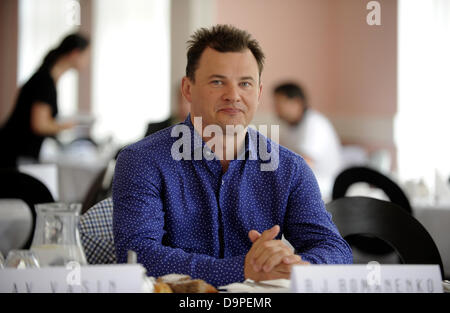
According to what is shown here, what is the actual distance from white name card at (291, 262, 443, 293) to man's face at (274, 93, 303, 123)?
11.7 ft

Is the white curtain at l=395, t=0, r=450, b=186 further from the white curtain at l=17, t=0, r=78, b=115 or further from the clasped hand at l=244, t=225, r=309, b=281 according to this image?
the white curtain at l=17, t=0, r=78, b=115

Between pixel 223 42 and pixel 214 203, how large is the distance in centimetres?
34

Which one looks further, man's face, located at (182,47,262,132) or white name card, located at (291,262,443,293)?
man's face, located at (182,47,262,132)

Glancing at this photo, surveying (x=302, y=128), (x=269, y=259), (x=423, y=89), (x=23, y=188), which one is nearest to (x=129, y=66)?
(x=423, y=89)

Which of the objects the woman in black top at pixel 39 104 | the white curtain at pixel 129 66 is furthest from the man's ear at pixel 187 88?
the white curtain at pixel 129 66

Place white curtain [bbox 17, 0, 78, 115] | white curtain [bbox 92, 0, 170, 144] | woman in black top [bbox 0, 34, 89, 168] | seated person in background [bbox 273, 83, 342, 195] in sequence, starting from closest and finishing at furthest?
woman in black top [bbox 0, 34, 89, 168] < seated person in background [bbox 273, 83, 342, 195] < white curtain [bbox 92, 0, 170, 144] < white curtain [bbox 17, 0, 78, 115]

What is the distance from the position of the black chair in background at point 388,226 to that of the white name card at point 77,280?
82 centimetres

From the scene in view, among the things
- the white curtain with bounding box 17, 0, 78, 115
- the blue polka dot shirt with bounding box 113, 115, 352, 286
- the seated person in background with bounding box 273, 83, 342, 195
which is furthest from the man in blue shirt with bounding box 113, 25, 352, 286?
the white curtain with bounding box 17, 0, 78, 115

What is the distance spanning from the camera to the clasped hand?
1.09m

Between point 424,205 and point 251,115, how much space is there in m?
1.75

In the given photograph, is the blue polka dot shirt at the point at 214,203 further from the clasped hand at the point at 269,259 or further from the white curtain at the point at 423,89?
the white curtain at the point at 423,89

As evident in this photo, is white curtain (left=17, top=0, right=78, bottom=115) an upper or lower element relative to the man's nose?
upper

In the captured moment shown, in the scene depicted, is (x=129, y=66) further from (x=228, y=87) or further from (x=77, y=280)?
(x=77, y=280)

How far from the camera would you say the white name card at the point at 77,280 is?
770 mm
